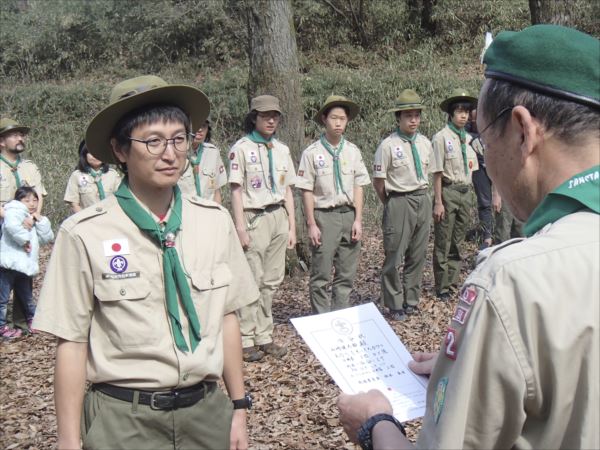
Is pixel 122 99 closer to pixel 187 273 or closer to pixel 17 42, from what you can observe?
pixel 187 273

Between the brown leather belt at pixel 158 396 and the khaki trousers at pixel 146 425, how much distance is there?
0.06ft

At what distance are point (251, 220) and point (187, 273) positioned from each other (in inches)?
158

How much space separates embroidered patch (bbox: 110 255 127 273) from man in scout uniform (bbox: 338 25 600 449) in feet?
4.47

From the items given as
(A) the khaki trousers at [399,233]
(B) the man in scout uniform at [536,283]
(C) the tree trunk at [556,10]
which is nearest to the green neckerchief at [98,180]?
(A) the khaki trousers at [399,233]

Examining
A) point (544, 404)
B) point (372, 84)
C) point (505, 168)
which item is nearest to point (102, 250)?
point (505, 168)

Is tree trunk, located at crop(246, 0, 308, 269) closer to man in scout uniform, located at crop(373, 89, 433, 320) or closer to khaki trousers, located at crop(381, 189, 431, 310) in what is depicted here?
man in scout uniform, located at crop(373, 89, 433, 320)

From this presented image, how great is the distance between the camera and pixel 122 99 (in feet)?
8.51

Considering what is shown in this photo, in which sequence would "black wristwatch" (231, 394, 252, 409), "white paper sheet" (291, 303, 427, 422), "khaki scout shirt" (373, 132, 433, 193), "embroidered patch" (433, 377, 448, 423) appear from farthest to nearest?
"khaki scout shirt" (373, 132, 433, 193)
"black wristwatch" (231, 394, 252, 409)
"white paper sheet" (291, 303, 427, 422)
"embroidered patch" (433, 377, 448, 423)

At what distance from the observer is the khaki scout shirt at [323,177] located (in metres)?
6.84

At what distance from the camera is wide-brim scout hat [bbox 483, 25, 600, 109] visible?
1.43 m

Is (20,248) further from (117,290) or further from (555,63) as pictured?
(555,63)

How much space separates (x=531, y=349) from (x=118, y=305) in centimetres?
167

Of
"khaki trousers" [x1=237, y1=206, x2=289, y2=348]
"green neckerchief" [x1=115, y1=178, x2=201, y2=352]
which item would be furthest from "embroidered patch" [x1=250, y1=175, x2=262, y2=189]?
"green neckerchief" [x1=115, y1=178, x2=201, y2=352]

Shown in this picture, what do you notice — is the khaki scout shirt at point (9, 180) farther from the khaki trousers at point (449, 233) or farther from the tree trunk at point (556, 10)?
the tree trunk at point (556, 10)
